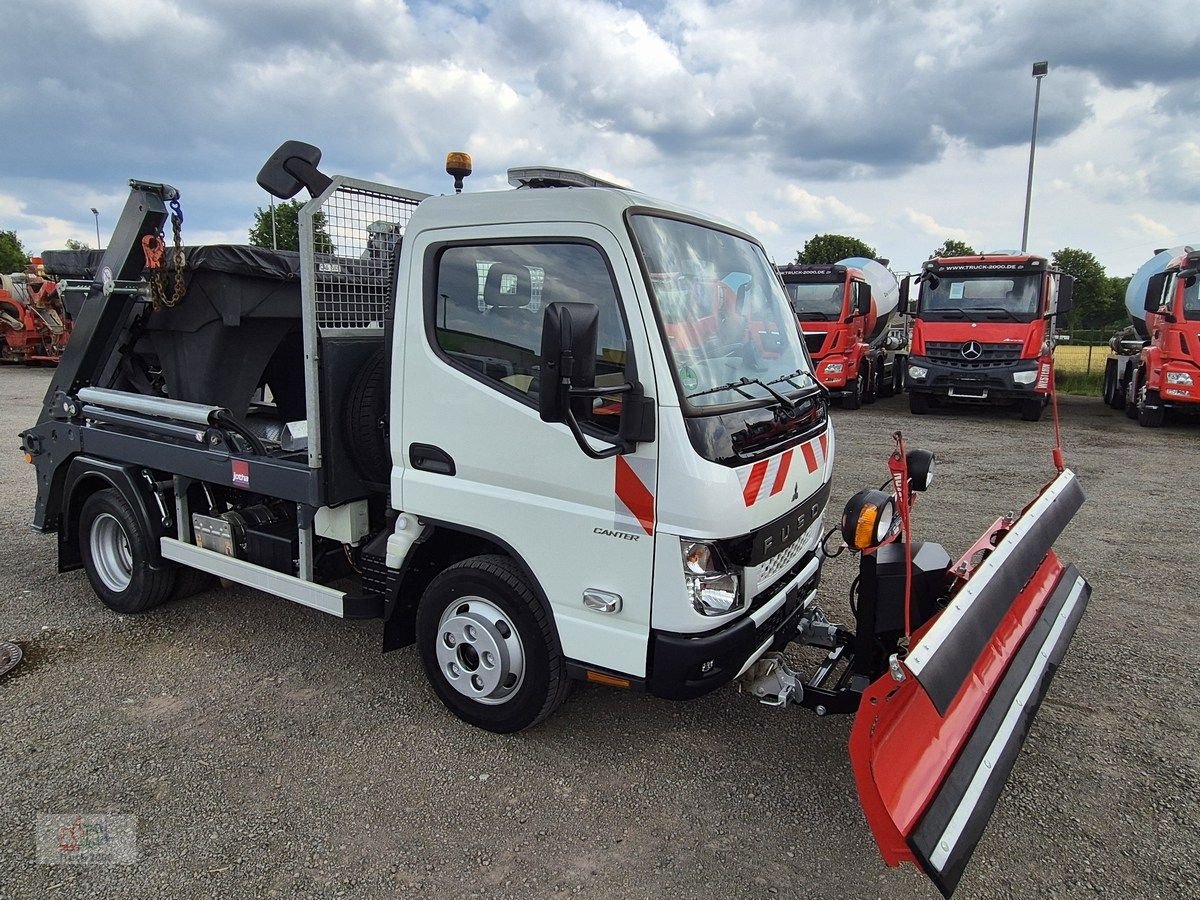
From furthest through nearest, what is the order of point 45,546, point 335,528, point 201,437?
point 45,546, point 201,437, point 335,528

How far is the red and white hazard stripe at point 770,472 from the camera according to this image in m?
2.79

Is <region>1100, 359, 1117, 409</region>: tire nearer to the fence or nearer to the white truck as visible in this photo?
the fence

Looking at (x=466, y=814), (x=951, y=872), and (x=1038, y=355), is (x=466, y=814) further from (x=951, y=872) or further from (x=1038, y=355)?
(x=1038, y=355)

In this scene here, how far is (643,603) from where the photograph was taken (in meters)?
2.79

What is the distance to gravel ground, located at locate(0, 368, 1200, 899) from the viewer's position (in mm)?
2586

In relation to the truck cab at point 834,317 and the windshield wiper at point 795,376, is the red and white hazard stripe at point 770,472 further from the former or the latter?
the truck cab at point 834,317

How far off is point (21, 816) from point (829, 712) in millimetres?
3101

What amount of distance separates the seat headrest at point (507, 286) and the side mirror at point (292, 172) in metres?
1.10

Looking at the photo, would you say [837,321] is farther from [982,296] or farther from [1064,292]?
[1064,292]

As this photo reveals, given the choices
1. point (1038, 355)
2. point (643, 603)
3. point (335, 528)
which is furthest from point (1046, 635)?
point (1038, 355)

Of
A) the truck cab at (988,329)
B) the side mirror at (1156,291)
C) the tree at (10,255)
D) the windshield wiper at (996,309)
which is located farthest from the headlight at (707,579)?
the tree at (10,255)

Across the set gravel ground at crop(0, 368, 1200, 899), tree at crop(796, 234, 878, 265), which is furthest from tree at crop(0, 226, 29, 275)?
gravel ground at crop(0, 368, 1200, 899)

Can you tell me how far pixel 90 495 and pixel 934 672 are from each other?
16.1ft

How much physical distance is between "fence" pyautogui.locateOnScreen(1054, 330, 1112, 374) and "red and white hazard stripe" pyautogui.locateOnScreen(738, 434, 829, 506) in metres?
17.1
